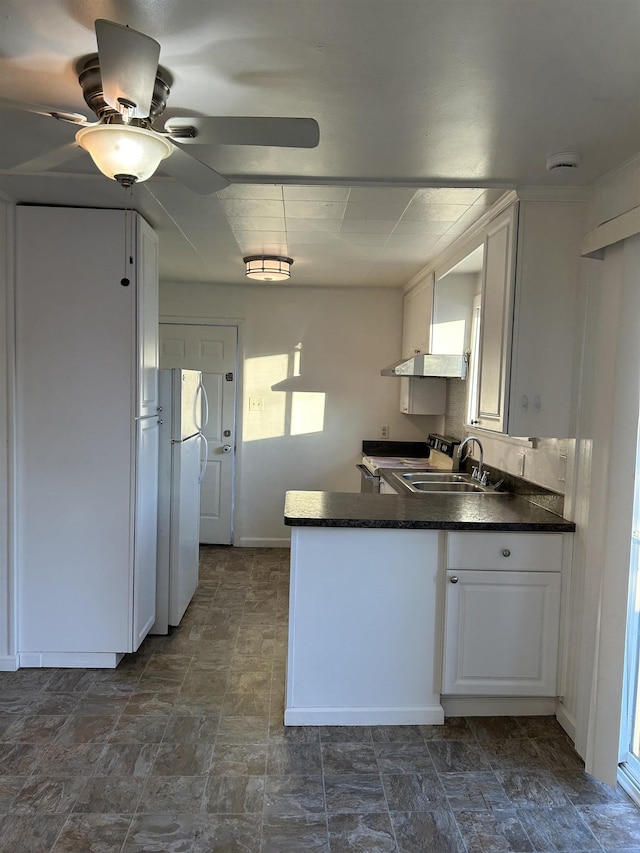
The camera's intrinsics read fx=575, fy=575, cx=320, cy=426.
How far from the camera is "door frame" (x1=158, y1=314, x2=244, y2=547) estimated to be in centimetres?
500

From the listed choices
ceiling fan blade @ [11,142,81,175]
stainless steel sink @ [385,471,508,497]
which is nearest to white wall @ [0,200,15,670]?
ceiling fan blade @ [11,142,81,175]

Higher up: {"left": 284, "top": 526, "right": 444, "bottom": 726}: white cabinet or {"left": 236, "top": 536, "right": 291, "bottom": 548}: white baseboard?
{"left": 284, "top": 526, "right": 444, "bottom": 726}: white cabinet

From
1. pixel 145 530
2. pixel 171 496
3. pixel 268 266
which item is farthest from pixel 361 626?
pixel 268 266

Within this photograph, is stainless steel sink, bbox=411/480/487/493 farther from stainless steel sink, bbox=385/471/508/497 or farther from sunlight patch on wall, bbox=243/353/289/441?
sunlight patch on wall, bbox=243/353/289/441

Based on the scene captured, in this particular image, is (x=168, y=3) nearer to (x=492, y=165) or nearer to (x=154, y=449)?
(x=492, y=165)

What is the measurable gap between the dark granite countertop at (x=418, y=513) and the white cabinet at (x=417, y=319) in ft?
4.75

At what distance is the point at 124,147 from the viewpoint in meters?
1.46

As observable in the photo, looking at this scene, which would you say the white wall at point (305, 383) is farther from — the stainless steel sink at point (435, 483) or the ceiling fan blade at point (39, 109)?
the ceiling fan blade at point (39, 109)

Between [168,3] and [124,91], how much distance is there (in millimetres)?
225

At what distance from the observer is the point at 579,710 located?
234 cm

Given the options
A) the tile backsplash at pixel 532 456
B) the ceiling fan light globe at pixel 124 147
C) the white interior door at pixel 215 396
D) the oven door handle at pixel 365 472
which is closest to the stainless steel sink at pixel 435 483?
the tile backsplash at pixel 532 456

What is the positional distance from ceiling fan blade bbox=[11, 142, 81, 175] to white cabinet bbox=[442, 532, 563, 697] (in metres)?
1.96

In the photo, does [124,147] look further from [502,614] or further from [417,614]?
[502,614]

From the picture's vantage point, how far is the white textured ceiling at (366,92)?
1364 mm
